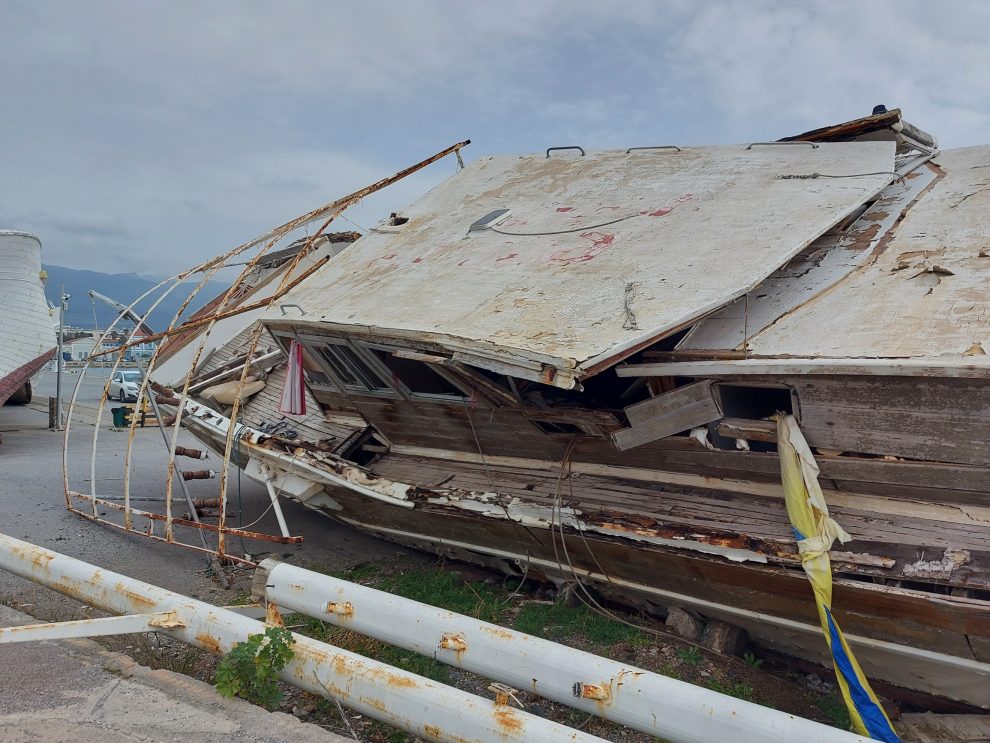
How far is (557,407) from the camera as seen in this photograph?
6129 millimetres

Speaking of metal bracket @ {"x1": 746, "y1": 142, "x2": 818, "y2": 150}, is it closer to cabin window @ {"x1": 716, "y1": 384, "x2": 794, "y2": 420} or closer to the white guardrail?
cabin window @ {"x1": 716, "y1": 384, "x2": 794, "y2": 420}

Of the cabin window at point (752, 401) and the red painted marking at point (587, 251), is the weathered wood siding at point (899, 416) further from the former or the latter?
the red painted marking at point (587, 251)

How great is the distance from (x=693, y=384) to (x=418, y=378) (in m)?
2.92

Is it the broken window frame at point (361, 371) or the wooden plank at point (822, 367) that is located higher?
the wooden plank at point (822, 367)

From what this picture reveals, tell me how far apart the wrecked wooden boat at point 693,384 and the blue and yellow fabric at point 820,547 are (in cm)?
14

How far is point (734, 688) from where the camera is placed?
526 cm

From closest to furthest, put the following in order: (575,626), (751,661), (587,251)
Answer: (751,661), (575,626), (587,251)

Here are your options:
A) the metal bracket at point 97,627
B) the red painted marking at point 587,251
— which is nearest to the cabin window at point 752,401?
the red painted marking at point 587,251

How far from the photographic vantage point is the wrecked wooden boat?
180 inches

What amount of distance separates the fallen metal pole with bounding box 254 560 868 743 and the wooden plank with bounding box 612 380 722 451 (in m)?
2.28

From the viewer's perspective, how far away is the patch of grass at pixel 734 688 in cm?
518

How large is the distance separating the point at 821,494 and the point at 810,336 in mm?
1047

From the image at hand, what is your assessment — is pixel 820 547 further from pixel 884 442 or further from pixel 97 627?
pixel 97 627

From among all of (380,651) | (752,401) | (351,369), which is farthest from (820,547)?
(351,369)
